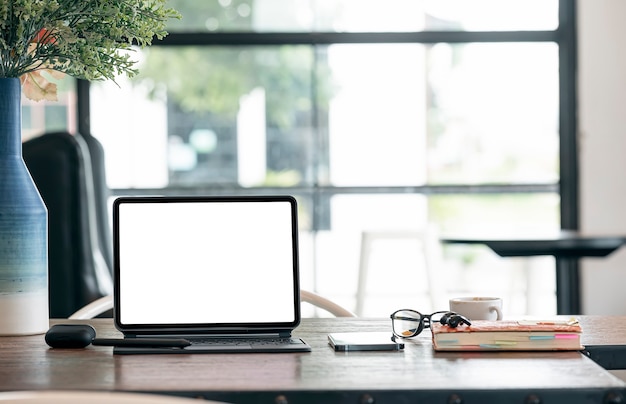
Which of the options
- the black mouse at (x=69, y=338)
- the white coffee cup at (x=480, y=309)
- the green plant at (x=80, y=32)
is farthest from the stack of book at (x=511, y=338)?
the green plant at (x=80, y=32)

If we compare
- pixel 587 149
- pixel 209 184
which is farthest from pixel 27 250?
pixel 587 149

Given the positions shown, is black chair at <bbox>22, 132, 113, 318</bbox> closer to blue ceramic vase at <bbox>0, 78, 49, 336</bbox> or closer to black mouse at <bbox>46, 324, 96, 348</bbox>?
blue ceramic vase at <bbox>0, 78, 49, 336</bbox>

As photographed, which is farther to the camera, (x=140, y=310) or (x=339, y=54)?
(x=339, y=54)

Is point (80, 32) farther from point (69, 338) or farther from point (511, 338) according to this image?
point (511, 338)

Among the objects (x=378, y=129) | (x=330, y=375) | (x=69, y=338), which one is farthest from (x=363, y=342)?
(x=378, y=129)

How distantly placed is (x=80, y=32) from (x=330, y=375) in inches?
29.0

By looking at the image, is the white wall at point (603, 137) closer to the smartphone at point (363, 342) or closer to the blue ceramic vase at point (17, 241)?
the smartphone at point (363, 342)

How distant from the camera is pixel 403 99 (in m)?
5.21

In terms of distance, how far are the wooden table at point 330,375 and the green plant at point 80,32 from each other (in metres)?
0.47

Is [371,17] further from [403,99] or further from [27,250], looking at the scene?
[27,250]

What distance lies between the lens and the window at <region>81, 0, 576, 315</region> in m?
5.15

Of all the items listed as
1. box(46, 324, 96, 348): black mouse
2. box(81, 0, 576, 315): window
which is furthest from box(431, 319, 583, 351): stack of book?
box(81, 0, 576, 315): window

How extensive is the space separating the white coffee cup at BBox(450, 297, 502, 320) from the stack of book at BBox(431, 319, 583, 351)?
14 cm

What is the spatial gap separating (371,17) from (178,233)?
3.81 metres
